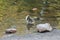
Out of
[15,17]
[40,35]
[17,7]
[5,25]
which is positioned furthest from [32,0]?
[40,35]

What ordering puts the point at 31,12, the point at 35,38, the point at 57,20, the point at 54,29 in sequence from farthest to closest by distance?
the point at 31,12, the point at 57,20, the point at 54,29, the point at 35,38

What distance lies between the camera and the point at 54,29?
473 cm

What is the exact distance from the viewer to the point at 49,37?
4312mm

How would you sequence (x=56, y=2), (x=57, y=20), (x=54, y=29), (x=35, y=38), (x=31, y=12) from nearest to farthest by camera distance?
1. (x=35, y=38)
2. (x=54, y=29)
3. (x=57, y=20)
4. (x=31, y=12)
5. (x=56, y=2)

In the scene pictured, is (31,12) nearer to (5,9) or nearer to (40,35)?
(5,9)

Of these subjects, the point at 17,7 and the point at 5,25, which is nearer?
the point at 5,25

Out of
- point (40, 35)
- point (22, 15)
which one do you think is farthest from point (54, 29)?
point (22, 15)

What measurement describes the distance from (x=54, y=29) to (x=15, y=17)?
1.11 meters

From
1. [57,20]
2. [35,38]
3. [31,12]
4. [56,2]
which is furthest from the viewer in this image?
[56,2]

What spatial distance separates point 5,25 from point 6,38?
2.23 feet

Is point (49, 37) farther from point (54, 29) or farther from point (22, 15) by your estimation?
point (22, 15)

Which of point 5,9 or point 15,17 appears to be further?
point 5,9

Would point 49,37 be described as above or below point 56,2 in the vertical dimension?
below

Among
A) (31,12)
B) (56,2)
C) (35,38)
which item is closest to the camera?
(35,38)
